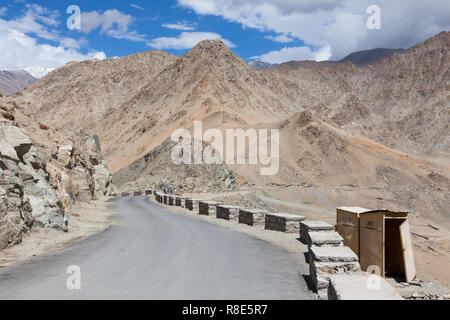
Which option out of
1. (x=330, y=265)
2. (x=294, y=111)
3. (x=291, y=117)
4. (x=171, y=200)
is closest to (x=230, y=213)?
(x=171, y=200)

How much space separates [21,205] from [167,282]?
7357 millimetres

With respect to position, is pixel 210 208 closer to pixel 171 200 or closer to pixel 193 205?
pixel 193 205

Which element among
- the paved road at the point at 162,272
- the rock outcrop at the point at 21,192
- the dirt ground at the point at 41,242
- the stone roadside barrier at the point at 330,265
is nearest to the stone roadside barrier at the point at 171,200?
the rock outcrop at the point at 21,192

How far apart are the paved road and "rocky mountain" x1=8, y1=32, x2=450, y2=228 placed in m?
32.3

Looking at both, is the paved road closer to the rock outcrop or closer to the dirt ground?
the dirt ground

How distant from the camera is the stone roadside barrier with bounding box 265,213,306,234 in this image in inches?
Answer: 557

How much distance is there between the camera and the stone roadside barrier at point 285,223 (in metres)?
14.2

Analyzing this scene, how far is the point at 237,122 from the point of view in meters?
77.6

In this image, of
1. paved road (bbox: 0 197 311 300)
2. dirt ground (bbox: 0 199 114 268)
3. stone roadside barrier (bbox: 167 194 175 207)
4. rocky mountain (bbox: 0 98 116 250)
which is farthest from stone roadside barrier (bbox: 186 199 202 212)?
paved road (bbox: 0 197 311 300)

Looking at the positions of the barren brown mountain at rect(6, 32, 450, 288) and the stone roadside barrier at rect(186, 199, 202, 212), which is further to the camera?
the barren brown mountain at rect(6, 32, 450, 288)

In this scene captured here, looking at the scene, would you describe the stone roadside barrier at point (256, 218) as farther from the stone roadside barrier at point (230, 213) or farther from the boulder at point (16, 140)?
the boulder at point (16, 140)

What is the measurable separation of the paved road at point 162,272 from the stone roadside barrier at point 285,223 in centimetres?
247

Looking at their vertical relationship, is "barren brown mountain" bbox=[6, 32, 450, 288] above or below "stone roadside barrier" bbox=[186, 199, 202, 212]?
above
